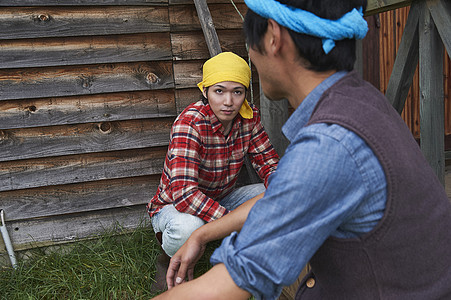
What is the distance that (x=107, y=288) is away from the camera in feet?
8.66

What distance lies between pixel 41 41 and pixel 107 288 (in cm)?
172

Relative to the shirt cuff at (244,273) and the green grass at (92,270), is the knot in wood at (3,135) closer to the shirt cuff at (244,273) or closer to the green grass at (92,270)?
the green grass at (92,270)

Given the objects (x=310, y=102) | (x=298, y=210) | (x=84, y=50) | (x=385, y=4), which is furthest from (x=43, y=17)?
(x=298, y=210)

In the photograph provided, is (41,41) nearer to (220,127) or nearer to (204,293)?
(220,127)

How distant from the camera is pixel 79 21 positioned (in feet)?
9.68

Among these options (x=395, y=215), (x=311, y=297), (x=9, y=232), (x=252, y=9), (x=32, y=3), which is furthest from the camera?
(x=9, y=232)

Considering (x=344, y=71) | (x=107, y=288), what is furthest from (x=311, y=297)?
(x=107, y=288)

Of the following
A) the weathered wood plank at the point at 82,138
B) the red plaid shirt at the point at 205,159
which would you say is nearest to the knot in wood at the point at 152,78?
→ the weathered wood plank at the point at 82,138

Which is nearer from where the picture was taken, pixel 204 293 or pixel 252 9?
pixel 204 293

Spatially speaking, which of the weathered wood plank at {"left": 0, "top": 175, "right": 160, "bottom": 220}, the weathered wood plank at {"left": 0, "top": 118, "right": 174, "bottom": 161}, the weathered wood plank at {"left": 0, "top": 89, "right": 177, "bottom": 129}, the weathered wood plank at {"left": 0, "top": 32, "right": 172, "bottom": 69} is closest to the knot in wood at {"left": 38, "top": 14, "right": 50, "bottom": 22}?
the weathered wood plank at {"left": 0, "top": 32, "right": 172, "bottom": 69}

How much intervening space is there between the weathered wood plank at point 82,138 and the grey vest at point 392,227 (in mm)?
2286

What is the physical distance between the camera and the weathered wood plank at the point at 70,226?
3.16 metres

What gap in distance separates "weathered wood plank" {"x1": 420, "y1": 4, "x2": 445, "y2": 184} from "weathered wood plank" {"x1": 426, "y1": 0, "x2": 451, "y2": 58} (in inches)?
2.4

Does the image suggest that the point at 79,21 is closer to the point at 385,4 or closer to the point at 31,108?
the point at 31,108
